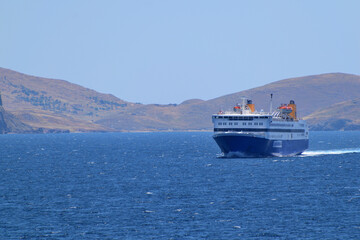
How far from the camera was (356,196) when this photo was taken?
78438 mm

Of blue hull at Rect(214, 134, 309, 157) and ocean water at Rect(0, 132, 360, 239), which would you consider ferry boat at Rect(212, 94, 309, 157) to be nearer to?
blue hull at Rect(214, 134, 309, 157)

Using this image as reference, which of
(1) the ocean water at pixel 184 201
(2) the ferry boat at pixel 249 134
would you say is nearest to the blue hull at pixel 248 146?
(2) the ferry boat at pixel 249 134

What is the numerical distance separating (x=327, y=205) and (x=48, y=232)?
28.9m

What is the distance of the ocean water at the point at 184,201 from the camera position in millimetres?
59406

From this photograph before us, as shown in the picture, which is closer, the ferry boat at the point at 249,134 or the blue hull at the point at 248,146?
the blue hull at the point at 248,146

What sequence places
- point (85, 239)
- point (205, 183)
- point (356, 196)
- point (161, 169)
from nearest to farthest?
point (85, 239)
point (356, 196)
point (205, 183)
point (161, 169)

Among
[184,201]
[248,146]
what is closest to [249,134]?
[248,146]

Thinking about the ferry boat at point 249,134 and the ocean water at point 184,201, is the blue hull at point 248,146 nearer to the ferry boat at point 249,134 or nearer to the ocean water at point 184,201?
the ferry boat at point 249,134

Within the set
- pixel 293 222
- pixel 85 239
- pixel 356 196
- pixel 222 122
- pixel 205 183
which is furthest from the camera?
pixel 222 122

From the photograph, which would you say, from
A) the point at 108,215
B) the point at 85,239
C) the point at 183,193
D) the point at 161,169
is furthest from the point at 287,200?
the point at 161,169

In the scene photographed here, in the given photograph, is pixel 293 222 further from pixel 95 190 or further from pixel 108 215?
pixel 95 190

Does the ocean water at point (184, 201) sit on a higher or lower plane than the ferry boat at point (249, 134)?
lower

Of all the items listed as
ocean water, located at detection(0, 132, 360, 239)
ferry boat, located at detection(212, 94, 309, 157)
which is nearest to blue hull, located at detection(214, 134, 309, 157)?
ferry boat, located at detection(212, 94, 309, 157)

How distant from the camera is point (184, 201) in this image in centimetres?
7544
